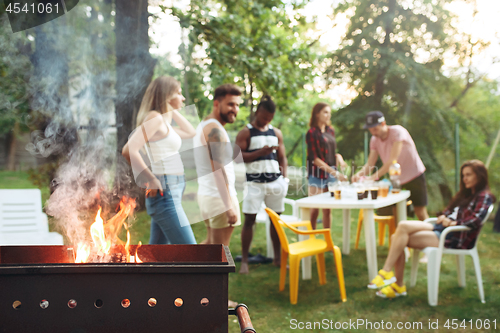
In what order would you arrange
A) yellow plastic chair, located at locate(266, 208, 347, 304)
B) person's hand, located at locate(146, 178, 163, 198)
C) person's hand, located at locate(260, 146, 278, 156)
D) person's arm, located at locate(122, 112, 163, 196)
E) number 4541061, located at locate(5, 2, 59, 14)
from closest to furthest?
person's arm, located at locate(122, 112, 163, 196) < person's hand, located at locate(146, 178, 163, 198) < yellow plastic chair, located at locate(266, 208, 347, 304) < person's hand, located at locate(260, 146, 278, 156) < number 4541061, located at locate(5, 2, 59, 14)

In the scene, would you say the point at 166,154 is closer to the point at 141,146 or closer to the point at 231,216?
the point at 141,146

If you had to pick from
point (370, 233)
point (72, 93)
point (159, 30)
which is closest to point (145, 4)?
point (159, 30)

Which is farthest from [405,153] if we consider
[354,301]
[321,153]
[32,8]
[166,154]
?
[32,8]

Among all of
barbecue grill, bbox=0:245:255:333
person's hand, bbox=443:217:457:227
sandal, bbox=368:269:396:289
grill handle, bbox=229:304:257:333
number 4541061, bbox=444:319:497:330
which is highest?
barbecue grill, bbox=0:245:255:333

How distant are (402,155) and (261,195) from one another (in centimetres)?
180


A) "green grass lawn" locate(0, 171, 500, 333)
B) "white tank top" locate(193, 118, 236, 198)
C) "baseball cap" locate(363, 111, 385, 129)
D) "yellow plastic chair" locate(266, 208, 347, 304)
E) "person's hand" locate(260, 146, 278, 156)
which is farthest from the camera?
"baseball cap" locate(363, 111, 385, 129)

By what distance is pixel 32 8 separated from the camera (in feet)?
15.6

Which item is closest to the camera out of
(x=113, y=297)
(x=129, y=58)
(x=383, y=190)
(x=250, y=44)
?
(x=113, y=297)

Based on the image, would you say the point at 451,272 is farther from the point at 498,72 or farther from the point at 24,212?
the point at 498,72

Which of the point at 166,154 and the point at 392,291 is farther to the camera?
the point at 392,291

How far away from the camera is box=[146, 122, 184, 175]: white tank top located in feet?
6.82

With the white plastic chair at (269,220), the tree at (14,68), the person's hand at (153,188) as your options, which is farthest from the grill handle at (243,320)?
the tree at (14,68)

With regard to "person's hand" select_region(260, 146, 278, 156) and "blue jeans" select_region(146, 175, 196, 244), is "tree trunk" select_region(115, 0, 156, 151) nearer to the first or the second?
"person's hand" select_region(260, 146, 278, 156)

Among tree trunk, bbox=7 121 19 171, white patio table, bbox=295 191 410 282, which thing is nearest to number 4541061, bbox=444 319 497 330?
white patio table, bbox=295 191 410 282
